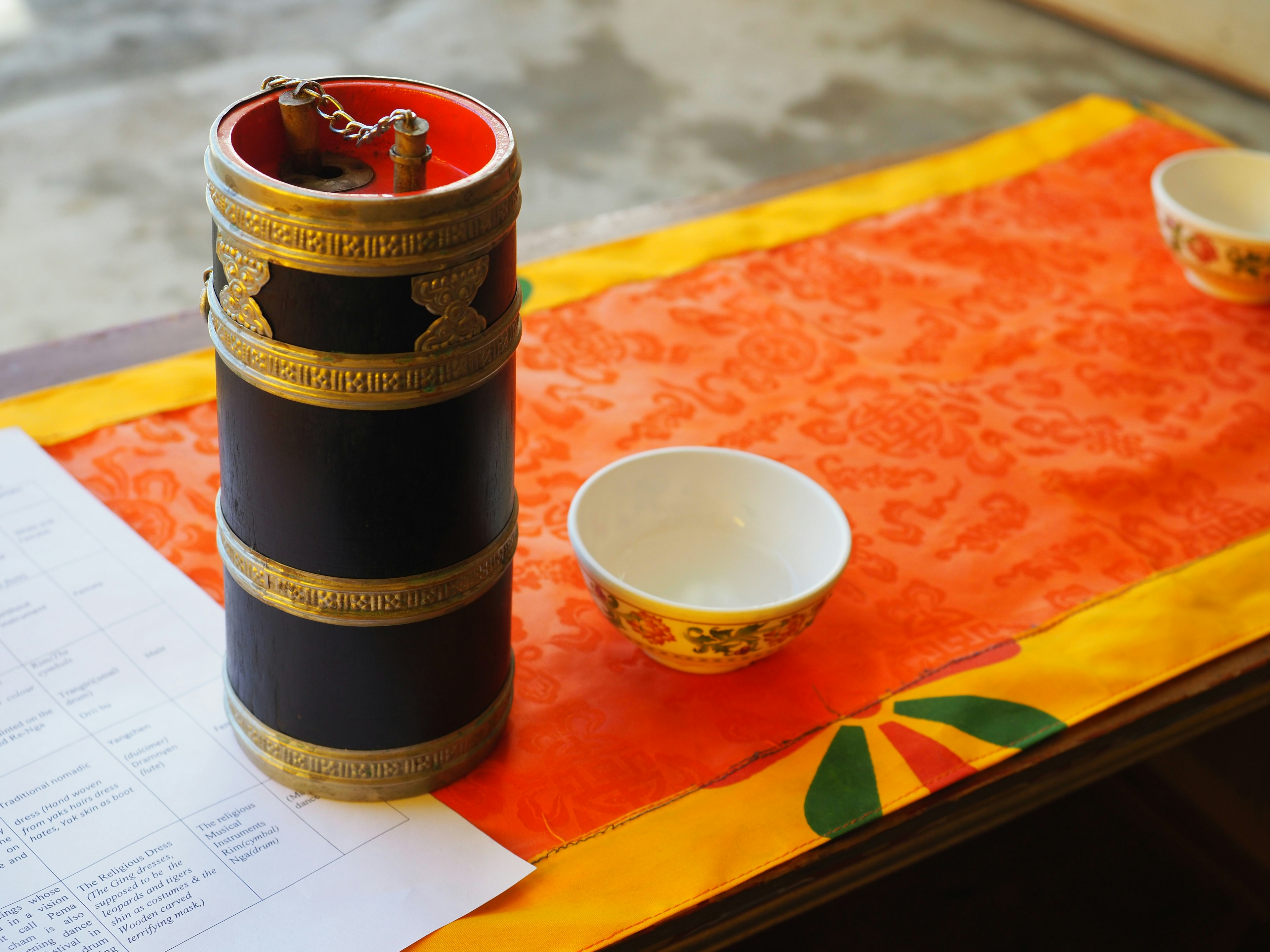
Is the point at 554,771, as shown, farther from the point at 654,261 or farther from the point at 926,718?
the point at 654,261

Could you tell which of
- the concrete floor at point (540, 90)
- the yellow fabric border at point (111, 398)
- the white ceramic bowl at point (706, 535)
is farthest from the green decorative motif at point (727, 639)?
the concrete floor at point (540, 90)

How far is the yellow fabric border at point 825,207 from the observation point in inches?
40.9

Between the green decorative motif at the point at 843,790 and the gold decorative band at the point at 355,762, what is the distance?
180 millimetres

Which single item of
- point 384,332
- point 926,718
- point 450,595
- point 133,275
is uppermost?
point 384,332

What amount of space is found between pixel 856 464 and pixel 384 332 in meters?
0.49

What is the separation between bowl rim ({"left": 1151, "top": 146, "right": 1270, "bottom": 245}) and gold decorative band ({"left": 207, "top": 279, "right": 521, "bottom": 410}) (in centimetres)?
79

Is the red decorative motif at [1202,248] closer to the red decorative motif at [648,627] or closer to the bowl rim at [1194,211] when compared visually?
the bowl rim at [1194,211]

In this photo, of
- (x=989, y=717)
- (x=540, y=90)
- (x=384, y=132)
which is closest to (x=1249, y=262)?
(x=989, y=717)

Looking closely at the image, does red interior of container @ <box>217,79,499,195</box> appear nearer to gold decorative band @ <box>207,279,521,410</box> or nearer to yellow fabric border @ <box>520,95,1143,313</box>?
gold decorative band @ <box>207,279,521,410</box>

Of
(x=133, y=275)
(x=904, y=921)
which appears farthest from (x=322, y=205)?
(x=133, y=275)

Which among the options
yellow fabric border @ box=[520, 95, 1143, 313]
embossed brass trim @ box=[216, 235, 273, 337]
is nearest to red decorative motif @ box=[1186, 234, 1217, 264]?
yellow fabric border @ box=[520, 95, 1143, 313]

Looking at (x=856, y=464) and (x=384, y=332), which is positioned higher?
(x=384, y=332)

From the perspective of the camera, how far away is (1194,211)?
1.14 meters

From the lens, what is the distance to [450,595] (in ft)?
1.77
